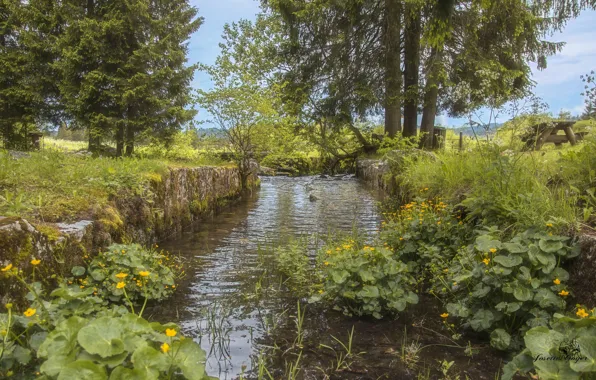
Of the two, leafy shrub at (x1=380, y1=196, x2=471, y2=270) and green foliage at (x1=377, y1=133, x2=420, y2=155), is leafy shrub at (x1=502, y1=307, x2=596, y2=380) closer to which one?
leafy shrub at (x1=380, y1=196, x2=471, y2=270)

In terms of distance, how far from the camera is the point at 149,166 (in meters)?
5.75

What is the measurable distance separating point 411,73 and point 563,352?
42.7 feet

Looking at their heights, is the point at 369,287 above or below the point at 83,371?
below

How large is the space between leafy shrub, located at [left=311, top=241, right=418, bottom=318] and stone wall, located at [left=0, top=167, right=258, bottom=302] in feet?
6.50

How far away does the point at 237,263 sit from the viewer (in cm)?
446

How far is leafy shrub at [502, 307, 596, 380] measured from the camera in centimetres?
150

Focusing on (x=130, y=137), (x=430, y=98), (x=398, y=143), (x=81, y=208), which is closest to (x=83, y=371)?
(x=81, y=208)

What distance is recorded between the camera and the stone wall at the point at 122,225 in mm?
2467

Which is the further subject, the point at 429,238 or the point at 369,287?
the point at 429,238

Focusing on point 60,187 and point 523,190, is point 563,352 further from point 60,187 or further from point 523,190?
point 60,187

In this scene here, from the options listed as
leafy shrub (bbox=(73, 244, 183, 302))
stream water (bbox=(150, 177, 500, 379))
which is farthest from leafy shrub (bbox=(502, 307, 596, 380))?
leafy shrub (bbox=(73, 244, 183, 302))

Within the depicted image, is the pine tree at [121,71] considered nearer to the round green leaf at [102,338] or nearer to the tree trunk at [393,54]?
the tree trunk at [393,54]

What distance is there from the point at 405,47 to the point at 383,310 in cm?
1227

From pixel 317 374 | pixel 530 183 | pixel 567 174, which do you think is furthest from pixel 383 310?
pixel 567 174
